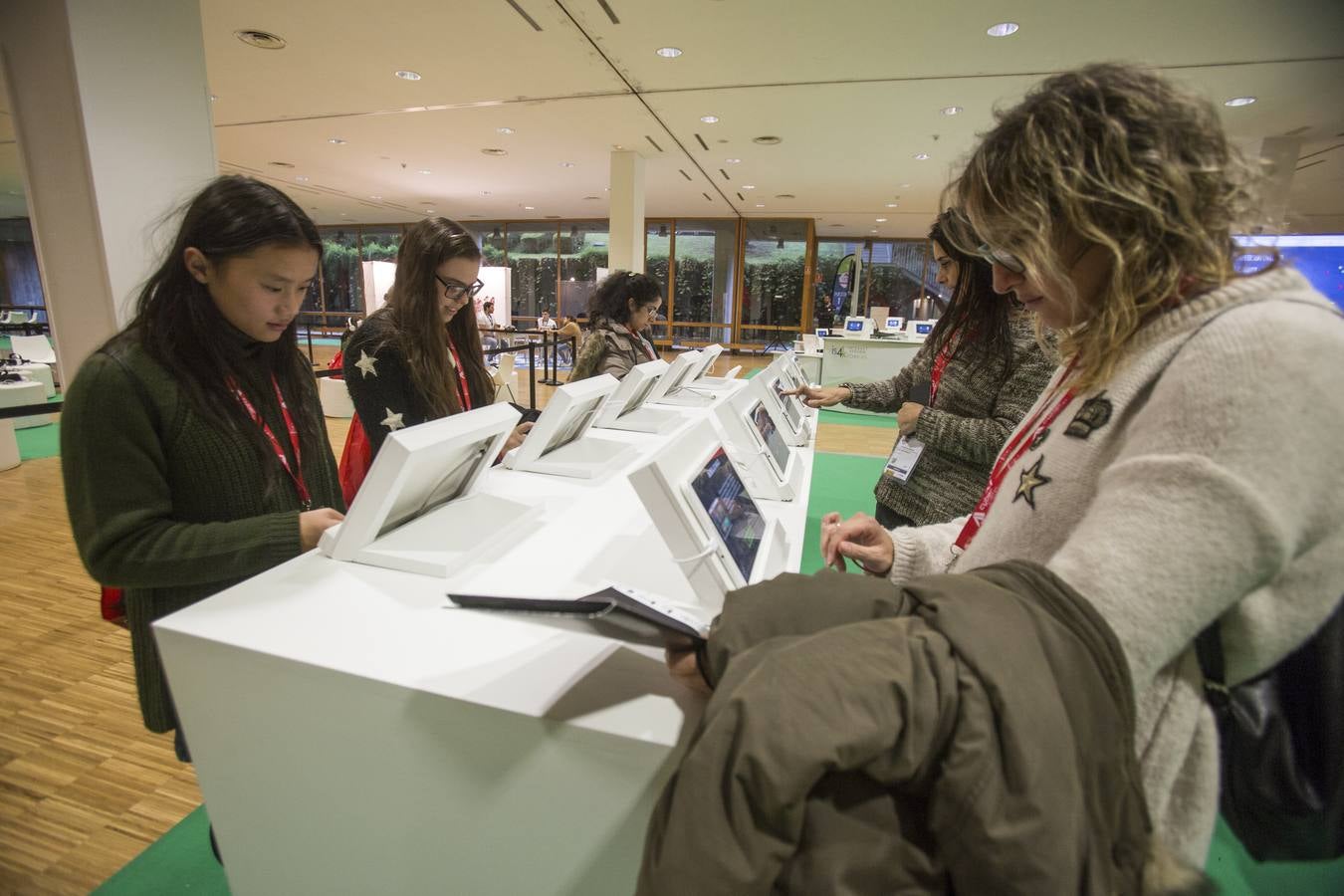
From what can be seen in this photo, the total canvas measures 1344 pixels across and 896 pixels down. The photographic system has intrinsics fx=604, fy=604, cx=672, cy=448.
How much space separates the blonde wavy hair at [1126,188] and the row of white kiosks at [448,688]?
1.80 feet

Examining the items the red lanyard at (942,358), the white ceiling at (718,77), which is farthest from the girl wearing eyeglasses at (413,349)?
the white ceiling at (718,77)

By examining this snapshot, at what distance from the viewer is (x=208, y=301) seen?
1.11 meters

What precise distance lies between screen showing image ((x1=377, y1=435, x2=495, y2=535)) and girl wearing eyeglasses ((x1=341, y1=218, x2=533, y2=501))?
469 mm

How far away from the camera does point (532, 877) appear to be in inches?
31.6

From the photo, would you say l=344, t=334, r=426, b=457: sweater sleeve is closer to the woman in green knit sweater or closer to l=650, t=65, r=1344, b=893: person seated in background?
the woman in green knit sweater

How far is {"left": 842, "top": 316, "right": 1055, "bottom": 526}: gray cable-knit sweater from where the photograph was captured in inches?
60.1

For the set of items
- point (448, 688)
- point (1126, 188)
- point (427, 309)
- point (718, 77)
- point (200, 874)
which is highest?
point (718, 77)

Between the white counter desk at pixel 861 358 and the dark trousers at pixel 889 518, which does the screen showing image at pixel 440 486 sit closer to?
the dark trousers at pixel 889 518

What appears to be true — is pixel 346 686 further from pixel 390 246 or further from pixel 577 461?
pixel 390 246

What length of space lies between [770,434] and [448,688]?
1.36 metres

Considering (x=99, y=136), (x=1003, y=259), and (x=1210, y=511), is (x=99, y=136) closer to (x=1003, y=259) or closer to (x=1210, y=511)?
(x=1003, y=259)

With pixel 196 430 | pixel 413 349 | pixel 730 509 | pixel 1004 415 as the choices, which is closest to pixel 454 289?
pixel 413 349

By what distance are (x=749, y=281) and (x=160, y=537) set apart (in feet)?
46.1

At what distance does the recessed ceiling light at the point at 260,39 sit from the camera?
4.41m
